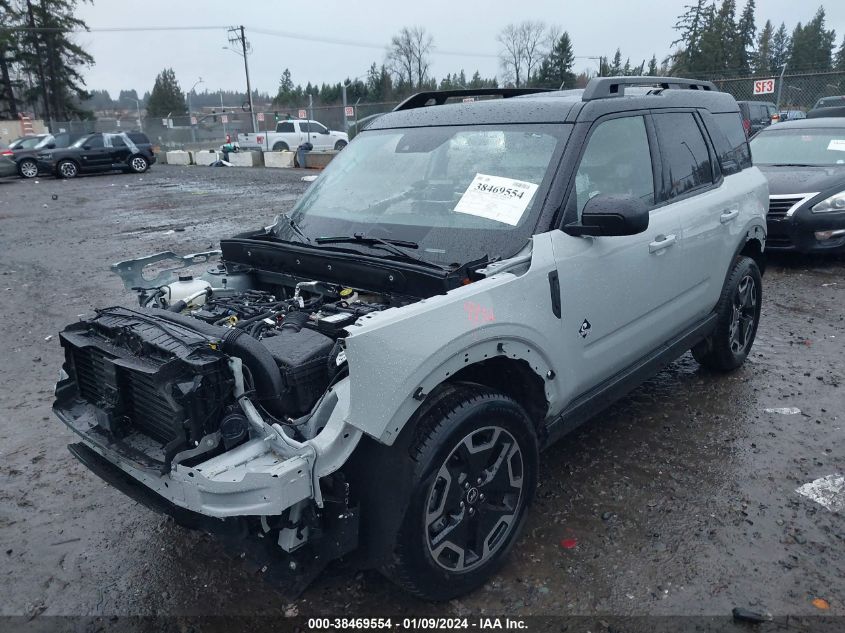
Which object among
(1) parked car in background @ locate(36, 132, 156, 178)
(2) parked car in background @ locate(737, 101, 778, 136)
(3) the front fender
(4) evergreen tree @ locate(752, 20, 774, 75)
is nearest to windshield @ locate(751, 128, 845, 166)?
(3) the front fender

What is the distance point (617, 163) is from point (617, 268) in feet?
2.14

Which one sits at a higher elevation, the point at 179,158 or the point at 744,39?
the point at 744,39

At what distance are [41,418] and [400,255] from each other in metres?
3.18

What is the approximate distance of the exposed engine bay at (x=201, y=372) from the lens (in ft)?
7.53

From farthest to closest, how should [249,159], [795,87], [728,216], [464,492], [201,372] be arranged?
[249,159], [795,87], [728,216], [464,492], [201,372]

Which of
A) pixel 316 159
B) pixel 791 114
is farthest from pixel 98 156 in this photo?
pixel 791 114

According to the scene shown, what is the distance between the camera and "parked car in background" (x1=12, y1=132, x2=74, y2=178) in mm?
24141

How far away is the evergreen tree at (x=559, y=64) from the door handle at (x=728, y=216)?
51808mm

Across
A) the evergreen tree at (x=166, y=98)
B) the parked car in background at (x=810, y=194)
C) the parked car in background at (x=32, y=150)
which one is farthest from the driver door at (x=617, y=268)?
the evergreen tree at (x=166, y=98)

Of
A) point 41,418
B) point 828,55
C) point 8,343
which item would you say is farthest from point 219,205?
point 828,55

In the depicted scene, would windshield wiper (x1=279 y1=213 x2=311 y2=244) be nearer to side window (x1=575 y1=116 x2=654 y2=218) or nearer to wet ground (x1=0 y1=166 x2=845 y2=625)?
side window (x1=575 y1=116 x2=654 y2=218)

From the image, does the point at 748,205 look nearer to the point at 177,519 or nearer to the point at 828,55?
the point at 177,519

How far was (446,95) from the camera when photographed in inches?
168

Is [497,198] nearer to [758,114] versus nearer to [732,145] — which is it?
[732,145]
